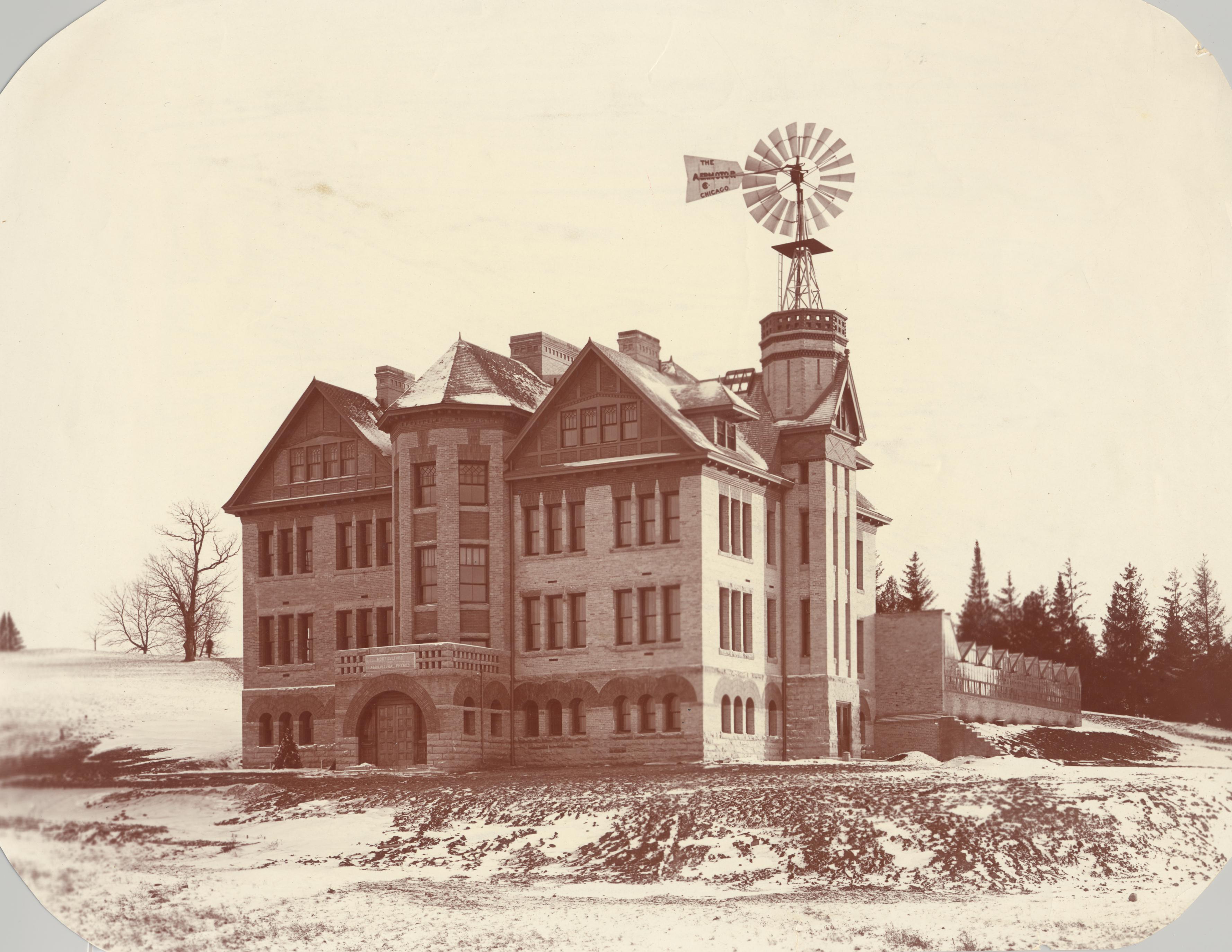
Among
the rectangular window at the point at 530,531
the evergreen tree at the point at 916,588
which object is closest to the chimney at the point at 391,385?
the rectangular window at the point at 530,531

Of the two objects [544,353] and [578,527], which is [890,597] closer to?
[578,527]

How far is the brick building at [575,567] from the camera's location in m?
28.2

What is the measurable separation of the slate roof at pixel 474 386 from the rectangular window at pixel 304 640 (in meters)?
4.14

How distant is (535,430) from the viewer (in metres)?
29.6

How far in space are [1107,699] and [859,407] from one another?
6368mm

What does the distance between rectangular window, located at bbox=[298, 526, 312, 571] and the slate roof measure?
2855 millimetres

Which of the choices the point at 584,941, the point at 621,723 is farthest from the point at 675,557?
the point at 584,941

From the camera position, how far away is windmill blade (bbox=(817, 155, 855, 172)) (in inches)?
1027

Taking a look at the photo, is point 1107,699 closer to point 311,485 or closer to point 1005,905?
point 1005,905

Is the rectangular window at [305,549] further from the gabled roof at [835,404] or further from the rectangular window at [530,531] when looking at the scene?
the gabled roof at [835,404]

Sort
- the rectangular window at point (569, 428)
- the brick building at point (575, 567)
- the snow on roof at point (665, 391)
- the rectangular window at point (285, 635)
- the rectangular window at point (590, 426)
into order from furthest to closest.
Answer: the rectangular window at point (285, 635)
the rectangular window at point (569, 428)
the rectangular window at point (590, 426)
the brick building at point (575, 567)
the snow on roof at point (665, 391)

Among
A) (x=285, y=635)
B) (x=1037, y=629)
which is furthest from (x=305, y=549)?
(x=1037, y=629)

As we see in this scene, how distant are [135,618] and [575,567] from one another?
745 cm

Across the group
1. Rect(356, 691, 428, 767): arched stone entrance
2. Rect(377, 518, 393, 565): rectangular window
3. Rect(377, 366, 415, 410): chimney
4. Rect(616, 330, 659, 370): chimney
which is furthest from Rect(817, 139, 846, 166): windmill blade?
Rect(356, 691, 428, 767): arched stone entrance
